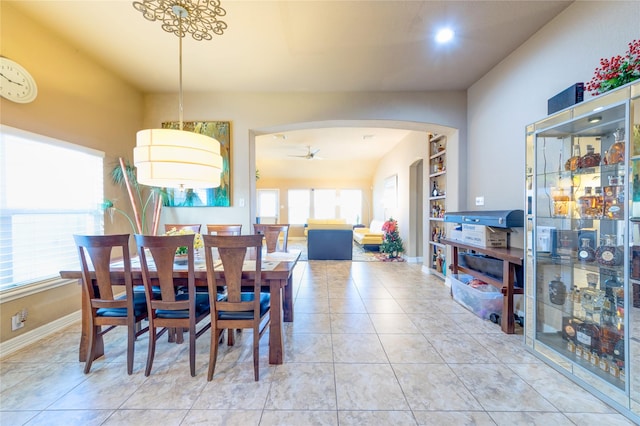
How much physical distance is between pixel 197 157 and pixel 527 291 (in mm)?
2992

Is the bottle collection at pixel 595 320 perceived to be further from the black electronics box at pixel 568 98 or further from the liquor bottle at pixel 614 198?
the black electronics box at pixel 568 98

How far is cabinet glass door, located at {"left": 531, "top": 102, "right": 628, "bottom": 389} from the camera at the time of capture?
1636 mm

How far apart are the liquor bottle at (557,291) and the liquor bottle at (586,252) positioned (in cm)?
27

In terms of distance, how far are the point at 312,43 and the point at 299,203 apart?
25.8ft

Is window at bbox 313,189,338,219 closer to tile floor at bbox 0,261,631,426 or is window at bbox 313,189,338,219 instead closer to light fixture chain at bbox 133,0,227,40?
tile floor at bbox 0,261,631,426

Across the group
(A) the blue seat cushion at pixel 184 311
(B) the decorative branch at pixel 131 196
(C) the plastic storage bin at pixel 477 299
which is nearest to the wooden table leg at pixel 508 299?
(C) the plastic storage bin at pixel 477 299

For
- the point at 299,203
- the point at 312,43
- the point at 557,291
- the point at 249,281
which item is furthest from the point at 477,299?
the point at 299,203

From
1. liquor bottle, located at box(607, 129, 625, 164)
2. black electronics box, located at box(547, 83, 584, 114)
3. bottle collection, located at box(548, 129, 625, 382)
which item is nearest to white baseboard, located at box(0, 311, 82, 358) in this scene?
bottle collection, located at box(548, 129, 625, 382)

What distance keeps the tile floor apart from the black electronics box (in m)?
2.06

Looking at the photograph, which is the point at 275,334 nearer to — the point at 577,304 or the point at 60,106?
the point at 577,304

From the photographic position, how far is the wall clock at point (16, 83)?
2.10 meters

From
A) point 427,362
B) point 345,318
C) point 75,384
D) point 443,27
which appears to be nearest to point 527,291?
point 427,362

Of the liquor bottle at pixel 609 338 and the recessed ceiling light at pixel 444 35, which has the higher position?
the recessed ceiling light at pixel 444 35

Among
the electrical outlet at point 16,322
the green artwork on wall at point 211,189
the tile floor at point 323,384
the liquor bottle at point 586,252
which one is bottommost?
the tile floor at point 323,384
